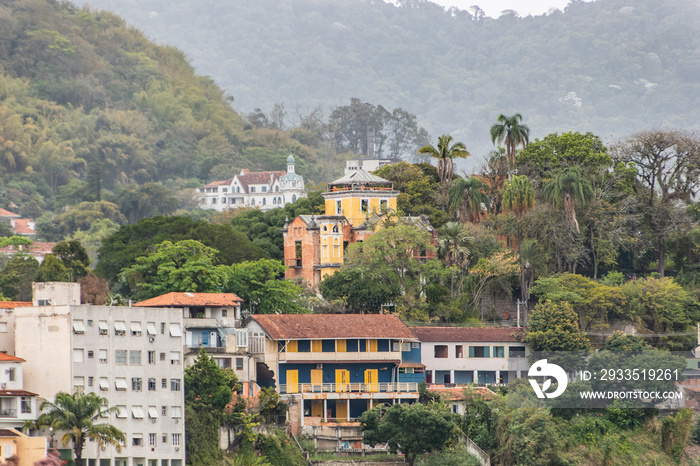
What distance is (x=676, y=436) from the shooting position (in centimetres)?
7425

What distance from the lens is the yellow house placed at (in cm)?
5194

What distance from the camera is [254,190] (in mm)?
178875

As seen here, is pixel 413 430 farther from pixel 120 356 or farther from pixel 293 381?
pixel 120 356

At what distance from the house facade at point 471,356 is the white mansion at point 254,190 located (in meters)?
96.4

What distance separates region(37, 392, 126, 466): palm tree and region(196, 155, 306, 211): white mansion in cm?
11702

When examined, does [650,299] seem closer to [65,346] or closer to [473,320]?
[473,320]

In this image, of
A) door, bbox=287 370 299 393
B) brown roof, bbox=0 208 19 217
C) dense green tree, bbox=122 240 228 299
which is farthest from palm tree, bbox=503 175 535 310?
brown roof, bbox=0 208 19 217

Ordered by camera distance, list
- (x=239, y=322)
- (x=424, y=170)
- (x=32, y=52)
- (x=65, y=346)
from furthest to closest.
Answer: (x=32, y=52)
(x=424, y=170)
(x=239, y=322)
(x=65, y=346)

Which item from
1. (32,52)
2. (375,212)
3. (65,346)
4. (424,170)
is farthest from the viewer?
(32,52)

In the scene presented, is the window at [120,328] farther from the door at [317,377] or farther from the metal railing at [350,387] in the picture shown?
the door at [317,377]

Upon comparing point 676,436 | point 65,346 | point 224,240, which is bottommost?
point 676,436

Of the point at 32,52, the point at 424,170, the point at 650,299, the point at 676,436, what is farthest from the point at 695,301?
the point at 32,52

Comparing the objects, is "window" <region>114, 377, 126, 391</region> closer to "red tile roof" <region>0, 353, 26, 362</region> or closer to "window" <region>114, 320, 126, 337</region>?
"window" <region>114, 320, 126, 337</region>

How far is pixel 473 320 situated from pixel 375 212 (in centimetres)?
1195
